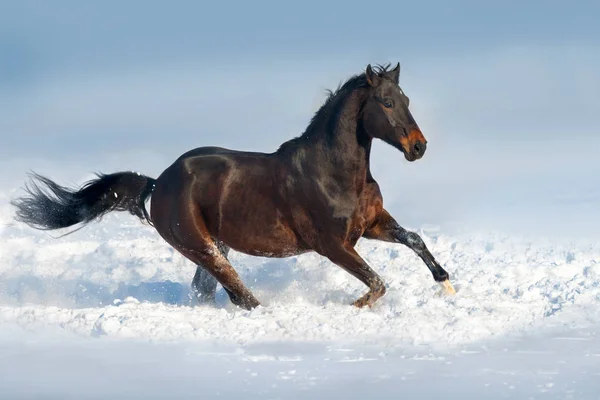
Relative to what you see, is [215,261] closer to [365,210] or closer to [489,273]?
[365,210]

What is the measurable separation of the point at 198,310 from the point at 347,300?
1.43 metres

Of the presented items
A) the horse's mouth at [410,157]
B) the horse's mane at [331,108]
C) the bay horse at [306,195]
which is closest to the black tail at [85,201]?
the bay horse at [306,195]

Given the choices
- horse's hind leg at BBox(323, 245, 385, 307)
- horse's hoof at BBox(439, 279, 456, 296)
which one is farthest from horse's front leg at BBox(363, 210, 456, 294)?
horse's hind leg at BBox(323, 245, 385, 307)

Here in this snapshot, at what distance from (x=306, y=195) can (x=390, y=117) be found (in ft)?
3.47

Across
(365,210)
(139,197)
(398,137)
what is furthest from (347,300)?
(139,197)

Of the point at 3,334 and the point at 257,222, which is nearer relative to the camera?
the point at 3,334

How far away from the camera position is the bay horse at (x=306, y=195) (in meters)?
8.64

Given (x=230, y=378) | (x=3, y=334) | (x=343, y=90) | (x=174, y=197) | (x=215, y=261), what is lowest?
(x=230, y=378)

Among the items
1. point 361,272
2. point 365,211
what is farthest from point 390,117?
point 361,272

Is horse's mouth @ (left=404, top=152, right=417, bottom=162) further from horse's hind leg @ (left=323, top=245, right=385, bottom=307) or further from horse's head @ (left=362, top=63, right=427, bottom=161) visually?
horse's hind leg @ (left=323, top=245, right=385, bottom=307)

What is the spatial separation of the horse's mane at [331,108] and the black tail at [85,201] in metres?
1.84

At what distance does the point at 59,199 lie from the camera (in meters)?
10.4

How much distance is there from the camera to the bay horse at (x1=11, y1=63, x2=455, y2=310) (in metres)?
8.64

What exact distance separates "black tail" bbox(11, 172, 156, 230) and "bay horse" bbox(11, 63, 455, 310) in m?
0.55
